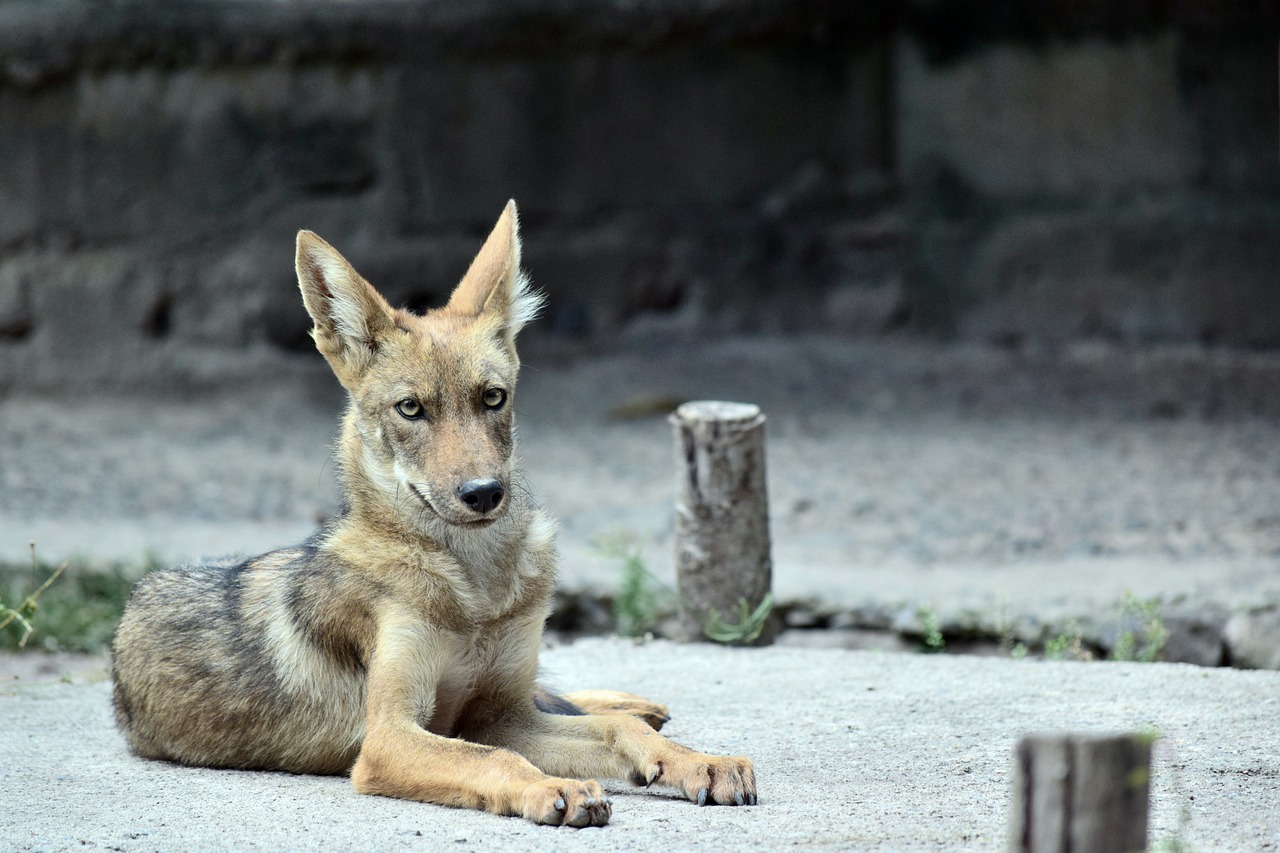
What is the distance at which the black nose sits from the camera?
12.1ft

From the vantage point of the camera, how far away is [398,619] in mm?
3801

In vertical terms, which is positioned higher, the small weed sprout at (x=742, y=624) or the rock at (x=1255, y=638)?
the small weed sprout at (x=742, y=624)

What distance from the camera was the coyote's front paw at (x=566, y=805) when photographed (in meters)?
3.38

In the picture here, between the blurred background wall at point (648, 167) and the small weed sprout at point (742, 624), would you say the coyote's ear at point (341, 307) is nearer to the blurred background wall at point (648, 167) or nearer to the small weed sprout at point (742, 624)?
the small weed sprout at point (742, 624)

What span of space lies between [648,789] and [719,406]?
1972 millimetres

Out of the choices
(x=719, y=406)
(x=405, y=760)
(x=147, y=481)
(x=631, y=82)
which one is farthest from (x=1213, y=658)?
(x=631, y=82)

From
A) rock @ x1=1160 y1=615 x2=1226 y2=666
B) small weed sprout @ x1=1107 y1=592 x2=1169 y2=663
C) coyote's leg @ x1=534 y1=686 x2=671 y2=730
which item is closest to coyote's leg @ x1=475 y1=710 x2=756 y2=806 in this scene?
coyote's leg @ x1=534 y1=686 x2=671 y2=730

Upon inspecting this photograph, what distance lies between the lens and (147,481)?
7.76m

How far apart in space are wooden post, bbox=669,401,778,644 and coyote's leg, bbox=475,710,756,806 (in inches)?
59.0

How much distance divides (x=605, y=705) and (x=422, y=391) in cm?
118

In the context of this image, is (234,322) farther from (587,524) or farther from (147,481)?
(587,524)

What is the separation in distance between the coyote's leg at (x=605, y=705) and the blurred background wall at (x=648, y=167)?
5367mm

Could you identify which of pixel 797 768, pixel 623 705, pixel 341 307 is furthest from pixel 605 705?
pixel 341 307

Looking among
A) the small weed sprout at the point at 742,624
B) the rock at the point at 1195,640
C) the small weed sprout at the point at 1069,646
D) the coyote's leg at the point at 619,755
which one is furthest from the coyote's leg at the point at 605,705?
the rock at the point at 1195,640
